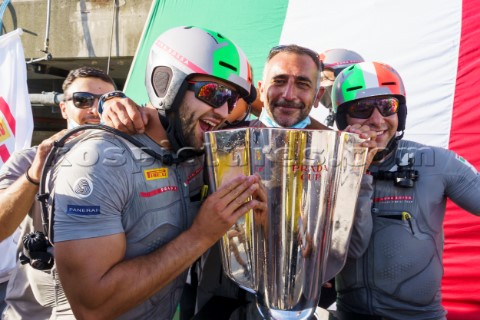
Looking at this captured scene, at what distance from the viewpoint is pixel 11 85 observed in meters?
3.52

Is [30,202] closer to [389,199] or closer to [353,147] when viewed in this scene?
[353,147]

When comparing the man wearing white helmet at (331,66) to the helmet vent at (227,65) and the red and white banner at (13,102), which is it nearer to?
the helmet vent at (227,65)

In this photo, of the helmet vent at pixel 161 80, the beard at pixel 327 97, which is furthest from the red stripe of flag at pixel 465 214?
the helmet vent at pixel 161 80

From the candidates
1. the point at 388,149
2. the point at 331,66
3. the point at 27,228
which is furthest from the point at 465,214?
the point at 27,228

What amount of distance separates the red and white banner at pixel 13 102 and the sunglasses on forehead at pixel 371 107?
99.2 inches

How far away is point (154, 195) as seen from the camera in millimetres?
1394

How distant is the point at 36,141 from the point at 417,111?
8251 millimetres

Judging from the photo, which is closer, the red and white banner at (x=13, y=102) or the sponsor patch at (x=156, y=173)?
the sponsor patch at (x=156, y=173)

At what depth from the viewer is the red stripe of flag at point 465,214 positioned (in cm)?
299

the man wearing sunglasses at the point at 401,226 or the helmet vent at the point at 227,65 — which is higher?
the helmet vent at the point at 227,65

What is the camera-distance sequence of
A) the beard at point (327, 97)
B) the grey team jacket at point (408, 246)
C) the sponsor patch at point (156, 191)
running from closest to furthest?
the sponsor patch at point (156, 191) → the grey team jacket at point (408, 246) → the beard at point (327, 97)

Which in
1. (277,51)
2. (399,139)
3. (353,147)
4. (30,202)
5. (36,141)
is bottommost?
(36,141)

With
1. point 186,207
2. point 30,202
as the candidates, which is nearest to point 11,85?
point 30,202

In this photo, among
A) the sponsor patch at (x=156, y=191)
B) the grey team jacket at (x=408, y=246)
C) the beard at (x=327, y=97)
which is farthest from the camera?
the beard at (x=327, y=97)
